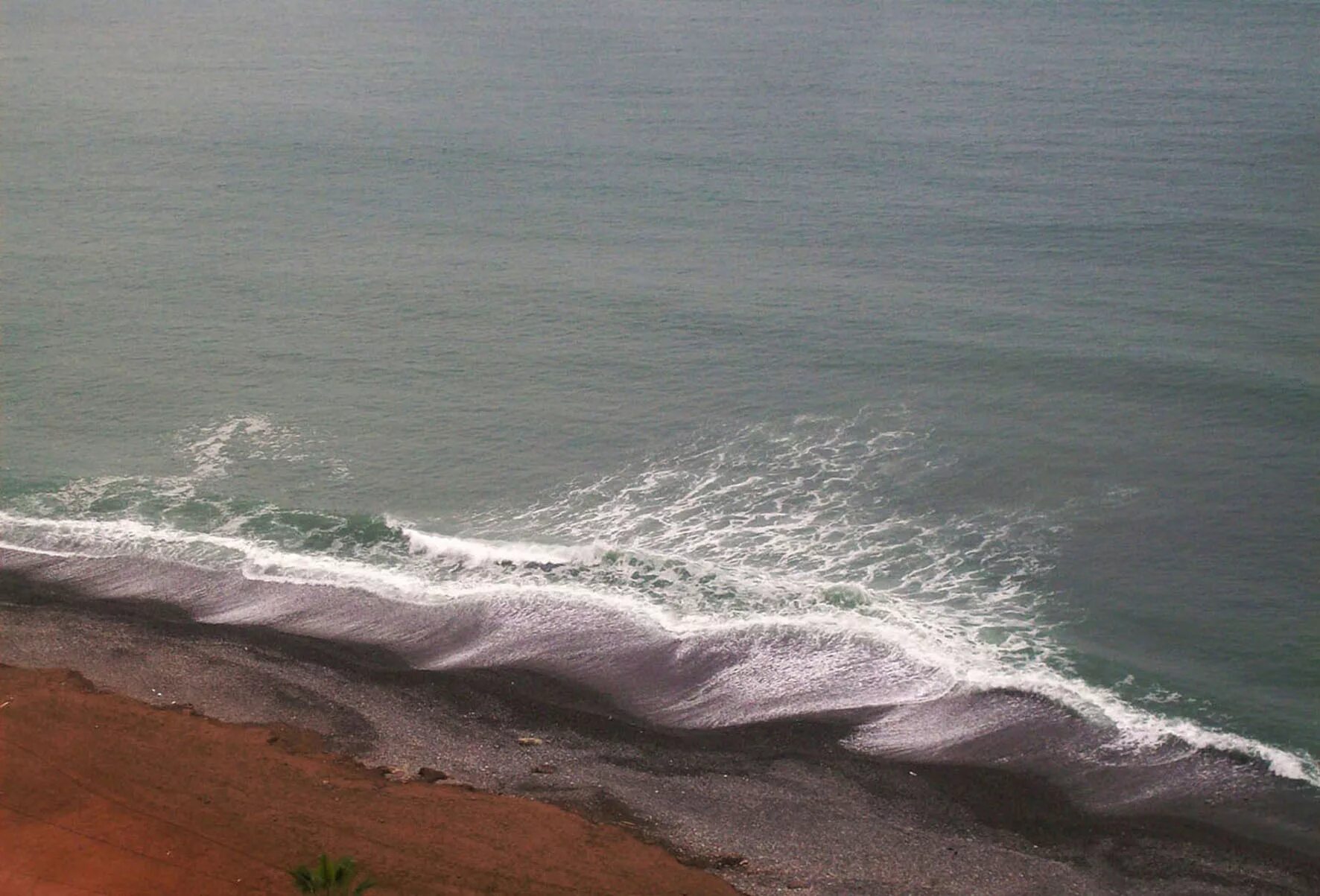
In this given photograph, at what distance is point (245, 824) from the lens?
119 feet

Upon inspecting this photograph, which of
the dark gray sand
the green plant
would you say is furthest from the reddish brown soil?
the green plant

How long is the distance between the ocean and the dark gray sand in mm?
1505

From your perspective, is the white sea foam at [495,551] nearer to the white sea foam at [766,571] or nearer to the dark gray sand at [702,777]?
the white sea foam at [766,571]

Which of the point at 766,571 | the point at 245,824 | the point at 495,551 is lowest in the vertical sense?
the point at 245,824

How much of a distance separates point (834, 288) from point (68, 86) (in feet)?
244

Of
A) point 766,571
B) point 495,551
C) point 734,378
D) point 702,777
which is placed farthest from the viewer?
point 734,378

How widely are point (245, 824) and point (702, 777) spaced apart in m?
13.2

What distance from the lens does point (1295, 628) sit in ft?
152

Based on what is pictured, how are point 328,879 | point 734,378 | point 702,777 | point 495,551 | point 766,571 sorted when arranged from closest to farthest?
point 328,879
point 702,777
point 766,571
point 495,551
point 734,378

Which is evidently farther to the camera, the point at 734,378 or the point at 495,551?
the point at 734,378

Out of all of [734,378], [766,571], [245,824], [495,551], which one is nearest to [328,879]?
[245,824]

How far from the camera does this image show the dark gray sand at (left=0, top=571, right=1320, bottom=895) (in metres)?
35.9

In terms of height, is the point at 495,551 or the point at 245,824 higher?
the point at 495,551

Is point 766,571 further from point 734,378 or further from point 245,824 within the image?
point 245,824
